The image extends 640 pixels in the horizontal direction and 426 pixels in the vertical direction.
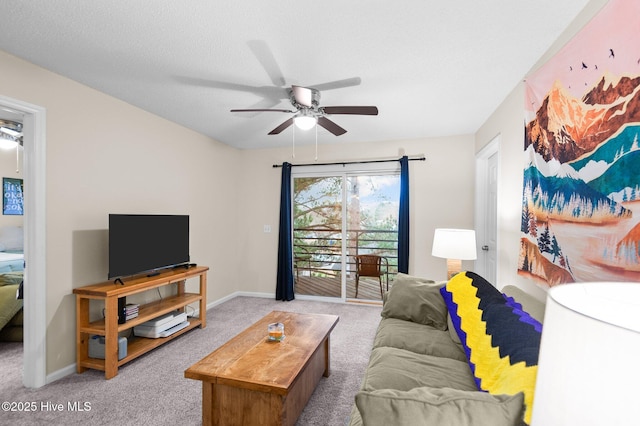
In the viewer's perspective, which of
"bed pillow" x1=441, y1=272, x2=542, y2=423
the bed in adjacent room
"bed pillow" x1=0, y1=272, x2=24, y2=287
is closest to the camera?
"bed pillow" x1=441, y1=272, x2=542, y2=423

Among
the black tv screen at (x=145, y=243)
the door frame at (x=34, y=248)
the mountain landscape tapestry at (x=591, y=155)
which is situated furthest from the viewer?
the black tv screen at (x=145, y=243)

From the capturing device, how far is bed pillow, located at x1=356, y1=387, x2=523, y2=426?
0.79 metres

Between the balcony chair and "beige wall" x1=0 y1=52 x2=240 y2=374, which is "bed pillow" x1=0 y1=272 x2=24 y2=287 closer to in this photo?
"beige wall" x1=0 y1=52 x2=240 y2=374

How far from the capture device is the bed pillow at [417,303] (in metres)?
2.37

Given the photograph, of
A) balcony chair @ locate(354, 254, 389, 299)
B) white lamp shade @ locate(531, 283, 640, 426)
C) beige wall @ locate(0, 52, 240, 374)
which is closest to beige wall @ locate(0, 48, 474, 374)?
beige wall @ locate(0, 52, 240, 374)

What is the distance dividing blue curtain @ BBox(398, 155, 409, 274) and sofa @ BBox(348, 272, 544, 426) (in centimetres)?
157

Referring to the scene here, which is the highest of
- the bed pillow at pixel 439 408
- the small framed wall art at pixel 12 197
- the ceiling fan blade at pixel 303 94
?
the ceiling fan blade at pixel 303 94

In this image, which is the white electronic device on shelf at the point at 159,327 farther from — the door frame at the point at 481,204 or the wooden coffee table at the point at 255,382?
the door frame at the point at 481,204

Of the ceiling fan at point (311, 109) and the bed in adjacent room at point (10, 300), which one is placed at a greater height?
the ceiling fan at point (311, 109)

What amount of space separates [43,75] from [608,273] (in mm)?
3842

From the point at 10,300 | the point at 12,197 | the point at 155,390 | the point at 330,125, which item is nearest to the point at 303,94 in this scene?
the point at 330,125

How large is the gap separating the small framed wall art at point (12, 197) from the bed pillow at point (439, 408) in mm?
6033

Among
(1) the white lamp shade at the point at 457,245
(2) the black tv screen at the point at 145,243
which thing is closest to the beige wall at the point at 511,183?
(1) the white lamp shade at the point at 457,245

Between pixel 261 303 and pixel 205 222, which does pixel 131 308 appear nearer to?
pixel 205 222
